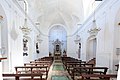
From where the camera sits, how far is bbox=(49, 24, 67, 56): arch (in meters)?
32.1

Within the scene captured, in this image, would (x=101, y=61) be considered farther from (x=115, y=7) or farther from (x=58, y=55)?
(x=58, y=55)

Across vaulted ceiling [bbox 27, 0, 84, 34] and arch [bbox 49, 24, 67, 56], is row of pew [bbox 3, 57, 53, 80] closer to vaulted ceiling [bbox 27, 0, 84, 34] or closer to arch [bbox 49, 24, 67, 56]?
vaulted ceiling [bbox 27, 0, 84, 34]

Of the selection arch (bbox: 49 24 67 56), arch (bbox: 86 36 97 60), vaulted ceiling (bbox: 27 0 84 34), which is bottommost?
arch (bbox: 86 36 97 60)

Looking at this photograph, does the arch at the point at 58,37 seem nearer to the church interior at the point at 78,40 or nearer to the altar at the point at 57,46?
the altar at the point at 57,46

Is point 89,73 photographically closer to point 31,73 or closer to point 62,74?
point 62,74

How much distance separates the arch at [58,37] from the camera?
32062 millimetres

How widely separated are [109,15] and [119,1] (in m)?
1.67

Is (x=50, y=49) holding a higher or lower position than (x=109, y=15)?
lower

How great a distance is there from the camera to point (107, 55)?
1041 centimetres

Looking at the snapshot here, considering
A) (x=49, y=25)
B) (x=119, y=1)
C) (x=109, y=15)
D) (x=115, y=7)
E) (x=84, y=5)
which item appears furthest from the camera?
(x=49, y=25)

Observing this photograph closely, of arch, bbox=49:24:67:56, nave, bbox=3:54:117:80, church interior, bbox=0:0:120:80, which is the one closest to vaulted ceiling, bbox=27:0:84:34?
church interior, bbox=0:0:120:80

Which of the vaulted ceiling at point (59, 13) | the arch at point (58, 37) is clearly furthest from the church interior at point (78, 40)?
the arch at point (58, 37)

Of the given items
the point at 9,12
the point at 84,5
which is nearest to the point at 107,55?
the point at 9,12

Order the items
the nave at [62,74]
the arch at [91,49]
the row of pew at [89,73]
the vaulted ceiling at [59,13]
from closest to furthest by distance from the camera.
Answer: the row of pew at [89,73]
the nave at [62,74]
the arch at [91,49]
the vaulted ceiling at [59,13]
